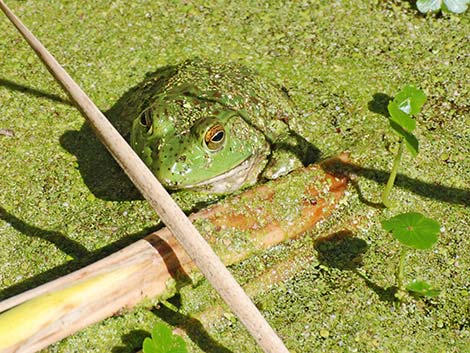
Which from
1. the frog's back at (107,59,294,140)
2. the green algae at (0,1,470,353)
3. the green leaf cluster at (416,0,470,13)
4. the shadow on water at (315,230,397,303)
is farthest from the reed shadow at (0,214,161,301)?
the green leaf cluster at (416,0,470,13)

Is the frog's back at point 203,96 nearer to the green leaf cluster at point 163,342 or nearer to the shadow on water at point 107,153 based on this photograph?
the shadow on water at point 107,153

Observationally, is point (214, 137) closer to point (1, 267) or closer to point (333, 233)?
point (333, 233)

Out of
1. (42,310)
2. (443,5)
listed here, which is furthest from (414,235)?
(443,5)

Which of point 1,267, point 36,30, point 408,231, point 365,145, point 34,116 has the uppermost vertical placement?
point 36,30

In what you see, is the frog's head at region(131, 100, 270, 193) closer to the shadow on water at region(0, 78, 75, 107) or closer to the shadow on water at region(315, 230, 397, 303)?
the shadow on water at region(315, 230, 397, 303)

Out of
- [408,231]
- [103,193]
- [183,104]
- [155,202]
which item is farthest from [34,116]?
[408,231]

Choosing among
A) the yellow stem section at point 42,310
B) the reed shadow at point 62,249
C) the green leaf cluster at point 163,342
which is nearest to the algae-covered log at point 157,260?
the yellow stem section at point 42,310
